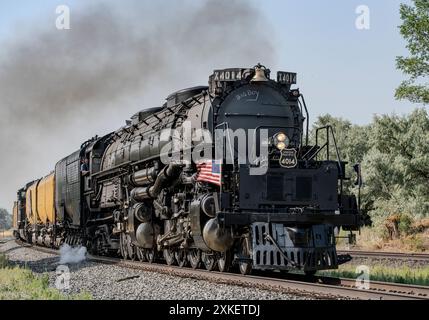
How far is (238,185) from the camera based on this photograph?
14227 mm

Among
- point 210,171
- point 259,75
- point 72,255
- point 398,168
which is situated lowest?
point 72,255

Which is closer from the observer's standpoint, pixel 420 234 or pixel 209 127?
pixel 209 127

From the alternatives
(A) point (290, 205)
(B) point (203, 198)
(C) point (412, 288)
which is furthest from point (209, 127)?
(C) point (412, 288)

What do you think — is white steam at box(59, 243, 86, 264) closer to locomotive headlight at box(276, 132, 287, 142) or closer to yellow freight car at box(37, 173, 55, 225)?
yellow freight car at box(37, 173, 55, 225)

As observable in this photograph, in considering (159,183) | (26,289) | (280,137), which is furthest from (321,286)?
(159,183)

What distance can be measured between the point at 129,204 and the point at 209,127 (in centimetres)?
614

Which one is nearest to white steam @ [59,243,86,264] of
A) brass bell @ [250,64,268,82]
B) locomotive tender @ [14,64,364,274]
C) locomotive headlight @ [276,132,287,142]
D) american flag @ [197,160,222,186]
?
locomotive tender @ [14,64,364,274]

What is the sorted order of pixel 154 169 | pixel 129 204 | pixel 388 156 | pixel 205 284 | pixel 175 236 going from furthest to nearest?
1. pixel 388 156
2. pixel 129 204
3. pixel 154 169
4. pixel 175 236
5. pixel 205 284

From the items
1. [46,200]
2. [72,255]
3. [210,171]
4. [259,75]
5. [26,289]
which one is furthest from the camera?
[46,200]

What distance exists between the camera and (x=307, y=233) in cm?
1381

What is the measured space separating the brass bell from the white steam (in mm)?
10363

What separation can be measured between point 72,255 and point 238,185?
38.6 feet

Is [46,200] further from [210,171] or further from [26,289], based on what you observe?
[26,289]
